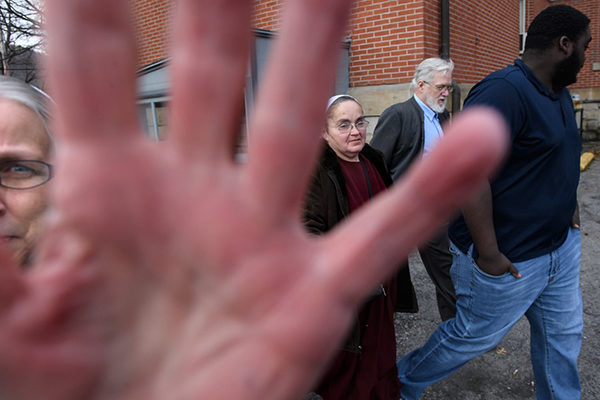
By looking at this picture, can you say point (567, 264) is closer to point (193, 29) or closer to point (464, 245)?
point (464, 245)

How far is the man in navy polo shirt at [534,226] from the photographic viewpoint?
2.00m

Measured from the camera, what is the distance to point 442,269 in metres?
3.29

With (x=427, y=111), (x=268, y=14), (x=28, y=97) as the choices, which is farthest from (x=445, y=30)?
(x=28, y=97)

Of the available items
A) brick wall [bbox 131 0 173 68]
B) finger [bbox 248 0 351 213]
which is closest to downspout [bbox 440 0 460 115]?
brick wall [bbox 131 0 173 68]

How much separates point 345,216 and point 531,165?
1.01 meters

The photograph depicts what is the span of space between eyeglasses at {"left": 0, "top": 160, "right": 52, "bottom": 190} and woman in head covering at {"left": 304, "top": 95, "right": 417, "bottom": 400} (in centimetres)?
132

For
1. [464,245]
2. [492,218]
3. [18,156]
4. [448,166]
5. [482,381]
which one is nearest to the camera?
[448,166]

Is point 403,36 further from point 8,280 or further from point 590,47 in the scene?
point 590,47

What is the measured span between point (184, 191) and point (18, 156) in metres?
0.70

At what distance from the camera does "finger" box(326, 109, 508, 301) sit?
1.26 ft

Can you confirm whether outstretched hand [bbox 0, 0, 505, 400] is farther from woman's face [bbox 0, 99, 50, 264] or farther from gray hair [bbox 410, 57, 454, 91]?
gray hair [bbox 410, 57, 454, 91]

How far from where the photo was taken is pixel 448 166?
1.29 ft

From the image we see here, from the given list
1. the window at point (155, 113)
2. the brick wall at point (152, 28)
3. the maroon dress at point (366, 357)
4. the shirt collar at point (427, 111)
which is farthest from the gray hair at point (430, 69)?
the brick wall at point (152, 28)

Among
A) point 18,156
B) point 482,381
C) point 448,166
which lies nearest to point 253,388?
point 448,166
